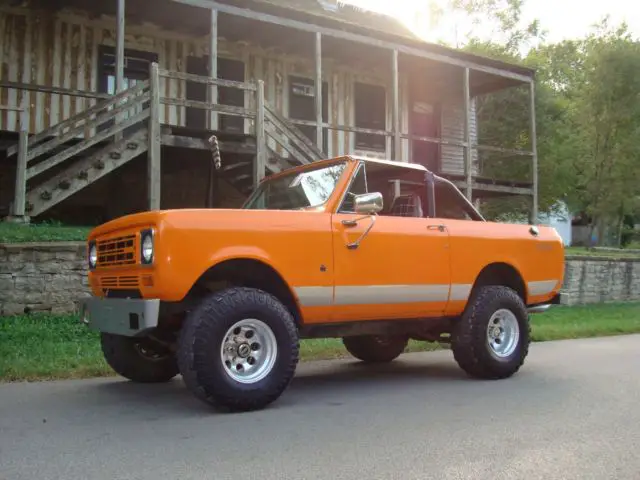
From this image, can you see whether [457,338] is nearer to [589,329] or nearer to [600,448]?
[600,448]

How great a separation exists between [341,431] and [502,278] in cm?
327

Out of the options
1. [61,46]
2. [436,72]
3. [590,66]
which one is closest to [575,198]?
[590,66]

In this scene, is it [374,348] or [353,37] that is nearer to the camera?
[374,348]

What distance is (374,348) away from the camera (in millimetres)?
7500

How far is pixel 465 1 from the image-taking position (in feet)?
103

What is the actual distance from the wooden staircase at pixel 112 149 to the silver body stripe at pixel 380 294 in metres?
5.77

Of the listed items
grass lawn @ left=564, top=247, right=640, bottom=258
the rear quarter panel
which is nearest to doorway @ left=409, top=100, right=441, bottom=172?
grass lawn @ left=564, top=247, right=640, bottom=258

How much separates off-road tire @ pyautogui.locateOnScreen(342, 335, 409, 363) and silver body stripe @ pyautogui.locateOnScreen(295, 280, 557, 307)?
1274 millimetres

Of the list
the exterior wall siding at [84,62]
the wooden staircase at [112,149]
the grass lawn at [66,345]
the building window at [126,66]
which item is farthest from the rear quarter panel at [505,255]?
the building window at [126,66]

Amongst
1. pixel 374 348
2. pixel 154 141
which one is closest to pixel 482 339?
pixel 374 348

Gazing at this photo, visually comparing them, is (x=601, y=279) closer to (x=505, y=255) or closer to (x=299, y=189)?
(x=505, y=255)

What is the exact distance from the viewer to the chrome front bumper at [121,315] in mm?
4660

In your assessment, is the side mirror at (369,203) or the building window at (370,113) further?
the building window at (370,113)

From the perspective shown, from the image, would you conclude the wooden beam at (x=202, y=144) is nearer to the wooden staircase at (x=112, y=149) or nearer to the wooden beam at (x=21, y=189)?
the wooden staircase at (x=112, y=149)
